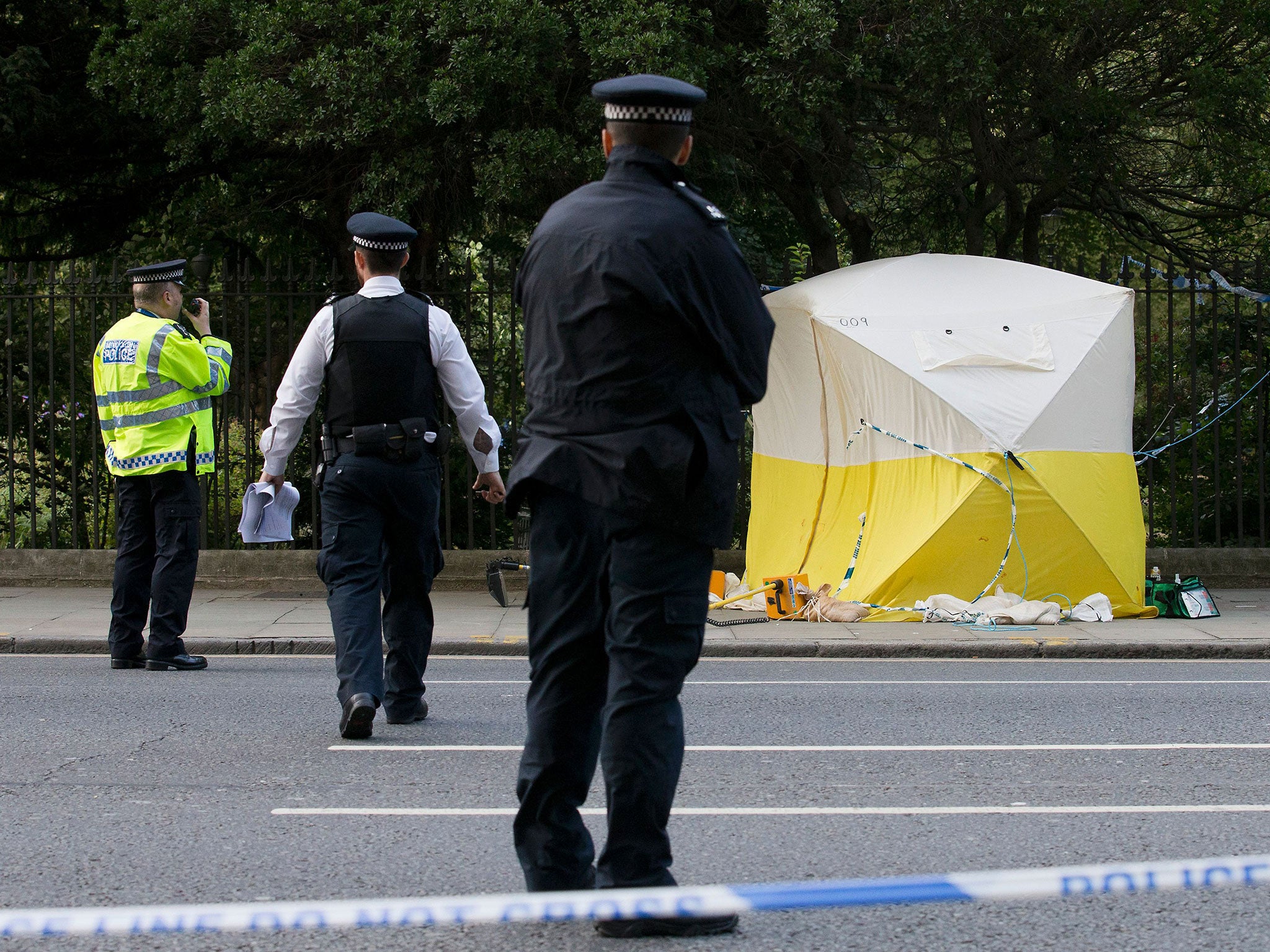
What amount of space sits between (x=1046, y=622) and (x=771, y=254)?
853 centimetres

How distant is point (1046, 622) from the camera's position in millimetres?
9719

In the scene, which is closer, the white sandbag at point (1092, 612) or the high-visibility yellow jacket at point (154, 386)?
the high-visibility yellow jacket at point (154, 386)

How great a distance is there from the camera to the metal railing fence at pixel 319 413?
11812mm

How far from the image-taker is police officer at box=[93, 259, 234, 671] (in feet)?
24.5

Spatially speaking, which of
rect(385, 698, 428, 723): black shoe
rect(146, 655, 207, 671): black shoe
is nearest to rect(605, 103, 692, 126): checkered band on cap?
rect(385, 698, 428, 723): black shoe

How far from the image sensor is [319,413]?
42.2 ft

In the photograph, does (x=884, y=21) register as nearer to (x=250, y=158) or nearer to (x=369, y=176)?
(x=369, y=176)

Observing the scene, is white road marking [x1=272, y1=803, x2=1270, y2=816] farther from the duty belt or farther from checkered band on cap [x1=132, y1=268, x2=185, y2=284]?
checkered band on cap [x1=132, y1=268, x2=185, y2=284]

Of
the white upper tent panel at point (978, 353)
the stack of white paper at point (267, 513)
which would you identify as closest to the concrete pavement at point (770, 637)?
the white upper tent panel at point (978, 353)

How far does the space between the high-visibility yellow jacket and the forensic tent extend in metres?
4.36

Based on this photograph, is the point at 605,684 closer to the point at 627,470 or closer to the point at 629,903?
the point at 627,470

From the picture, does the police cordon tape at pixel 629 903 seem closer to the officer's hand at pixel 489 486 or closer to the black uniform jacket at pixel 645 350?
the black uniform jacket at pixel 645 350

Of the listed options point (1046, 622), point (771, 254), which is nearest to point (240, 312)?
point (771, 254)

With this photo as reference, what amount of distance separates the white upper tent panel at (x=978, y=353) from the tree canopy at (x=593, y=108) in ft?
4.88
